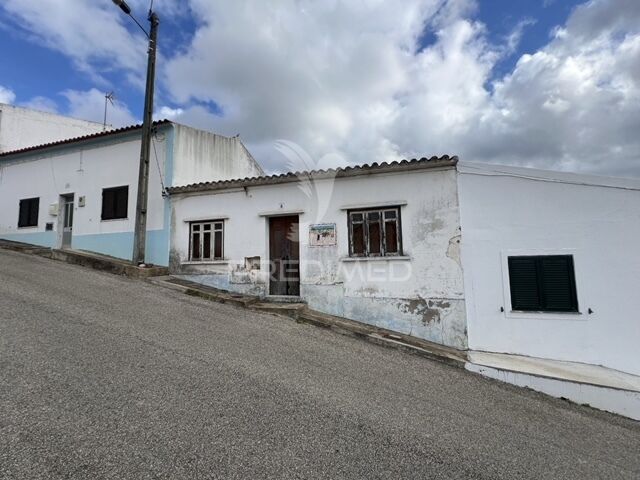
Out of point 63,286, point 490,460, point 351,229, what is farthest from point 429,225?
point 63,286

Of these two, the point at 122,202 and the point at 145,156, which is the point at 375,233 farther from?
the point at 122,202

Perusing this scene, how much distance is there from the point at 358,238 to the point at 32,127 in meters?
16.0

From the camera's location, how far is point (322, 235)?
8367 mm

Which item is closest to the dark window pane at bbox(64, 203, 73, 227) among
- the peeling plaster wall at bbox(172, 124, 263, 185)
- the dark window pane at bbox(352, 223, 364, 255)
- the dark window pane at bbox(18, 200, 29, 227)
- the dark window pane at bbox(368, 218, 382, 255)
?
the dark window pane at bbox(18, 200, 29, 227)

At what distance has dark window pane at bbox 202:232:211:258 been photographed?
956 cm

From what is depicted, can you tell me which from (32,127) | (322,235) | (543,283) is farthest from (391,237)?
(32,127)

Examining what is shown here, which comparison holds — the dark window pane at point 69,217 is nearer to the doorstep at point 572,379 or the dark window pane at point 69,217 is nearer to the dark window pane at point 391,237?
the dark window pane at point 391,237

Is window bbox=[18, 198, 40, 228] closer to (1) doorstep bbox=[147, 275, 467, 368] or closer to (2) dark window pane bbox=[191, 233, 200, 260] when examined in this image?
(1) doorstep bbox=[147, 275, 467, 368]

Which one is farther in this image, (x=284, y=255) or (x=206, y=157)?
(x=206, y=157)

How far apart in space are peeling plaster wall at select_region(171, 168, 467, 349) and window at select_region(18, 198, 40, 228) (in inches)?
307

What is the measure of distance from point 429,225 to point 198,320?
4.97 metres

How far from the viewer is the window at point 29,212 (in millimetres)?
12805

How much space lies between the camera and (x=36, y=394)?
349 centimetres

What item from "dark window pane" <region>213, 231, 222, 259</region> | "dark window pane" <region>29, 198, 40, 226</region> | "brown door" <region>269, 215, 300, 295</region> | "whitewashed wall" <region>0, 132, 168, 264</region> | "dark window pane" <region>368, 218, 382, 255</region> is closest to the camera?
"dark window pane" <region>368, 218, 382, 255</region>
